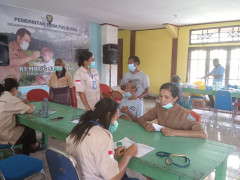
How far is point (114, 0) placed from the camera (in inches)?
177

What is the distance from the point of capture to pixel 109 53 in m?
6.92

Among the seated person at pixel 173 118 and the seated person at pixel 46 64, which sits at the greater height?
the seated person at pixel 46 64

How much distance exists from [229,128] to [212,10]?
2971 mm

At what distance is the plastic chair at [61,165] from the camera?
1.14 metres

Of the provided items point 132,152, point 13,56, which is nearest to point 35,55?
point 13,56

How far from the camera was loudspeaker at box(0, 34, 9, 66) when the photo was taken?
481 cm

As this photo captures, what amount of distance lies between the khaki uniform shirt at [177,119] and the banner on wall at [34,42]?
14.3 feet

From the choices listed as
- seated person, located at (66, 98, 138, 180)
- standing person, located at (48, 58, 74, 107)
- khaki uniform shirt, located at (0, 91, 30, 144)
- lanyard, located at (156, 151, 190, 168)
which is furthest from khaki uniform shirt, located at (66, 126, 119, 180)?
standing person, located at (48, 58, 74, 107)

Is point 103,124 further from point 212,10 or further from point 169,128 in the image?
point 212,10

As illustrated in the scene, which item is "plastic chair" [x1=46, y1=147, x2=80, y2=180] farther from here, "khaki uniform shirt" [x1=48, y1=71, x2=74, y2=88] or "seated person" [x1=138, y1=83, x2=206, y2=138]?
"khaki uniform shirt" [x1=48, y1=71, x2=74, y2=88]

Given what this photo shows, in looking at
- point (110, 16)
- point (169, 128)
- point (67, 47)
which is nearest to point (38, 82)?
point (67, 47)

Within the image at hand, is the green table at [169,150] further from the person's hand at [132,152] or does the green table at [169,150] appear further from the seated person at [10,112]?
the seated person at [10,112]

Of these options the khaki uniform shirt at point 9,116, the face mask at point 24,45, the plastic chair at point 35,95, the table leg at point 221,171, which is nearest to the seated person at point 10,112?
the khaki uniform shirt at point 9,116

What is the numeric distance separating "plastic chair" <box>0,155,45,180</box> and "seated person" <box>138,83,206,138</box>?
1055 mm
